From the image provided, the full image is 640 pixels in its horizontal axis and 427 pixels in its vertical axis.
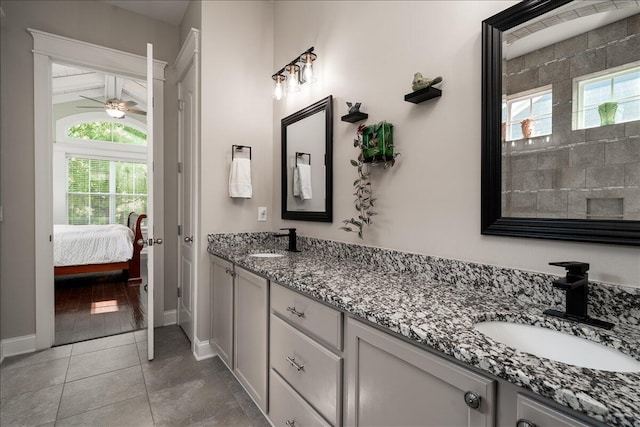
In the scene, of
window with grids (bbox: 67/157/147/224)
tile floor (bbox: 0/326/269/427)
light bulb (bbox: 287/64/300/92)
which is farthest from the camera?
window with grids (bbox: 67/157/147/224)

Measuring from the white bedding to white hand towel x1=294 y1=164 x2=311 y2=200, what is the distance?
11.3 ft

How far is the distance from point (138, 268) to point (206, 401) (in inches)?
140

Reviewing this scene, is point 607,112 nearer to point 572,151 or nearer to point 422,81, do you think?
point 572,151

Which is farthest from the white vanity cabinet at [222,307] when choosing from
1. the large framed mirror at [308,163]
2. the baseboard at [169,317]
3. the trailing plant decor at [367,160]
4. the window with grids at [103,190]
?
the window with grids at [103,190]

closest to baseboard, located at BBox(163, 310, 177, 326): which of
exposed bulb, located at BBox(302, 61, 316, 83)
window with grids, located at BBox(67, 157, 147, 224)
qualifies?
exposed bulb, located at BBox(302, 61, 316, 83)

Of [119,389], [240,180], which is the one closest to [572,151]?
[240,180]

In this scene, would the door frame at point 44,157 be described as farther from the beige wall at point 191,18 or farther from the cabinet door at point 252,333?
the cabinet door at point 252,333

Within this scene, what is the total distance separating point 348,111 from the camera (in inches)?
75.4

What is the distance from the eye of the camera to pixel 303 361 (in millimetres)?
1339

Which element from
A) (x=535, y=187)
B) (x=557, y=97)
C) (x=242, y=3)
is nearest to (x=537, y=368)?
(x=535, y=187)

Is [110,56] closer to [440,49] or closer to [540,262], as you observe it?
[440,49]

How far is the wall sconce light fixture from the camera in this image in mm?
2166

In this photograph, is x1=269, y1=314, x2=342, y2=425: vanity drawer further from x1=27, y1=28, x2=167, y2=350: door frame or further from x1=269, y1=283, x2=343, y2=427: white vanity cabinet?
x1=27, y1=28, x2=167, y2=350: door frame

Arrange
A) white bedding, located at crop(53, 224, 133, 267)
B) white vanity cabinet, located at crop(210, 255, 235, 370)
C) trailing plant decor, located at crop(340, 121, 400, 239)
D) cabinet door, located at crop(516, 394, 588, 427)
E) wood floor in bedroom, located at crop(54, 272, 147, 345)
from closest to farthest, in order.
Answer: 1. cabinet door, located at crop(516, 394, 588, 427)
2. trailing plant decor, located at crop(340, 121, 400, 239)
3. white vanity cabinet, located at crop(210, 255, 235, 370)
4. wood floor in bedroom, located at crop(54, 272, 147, 345)
5. white bedding, located at crop(53, 224, 133, 267)
